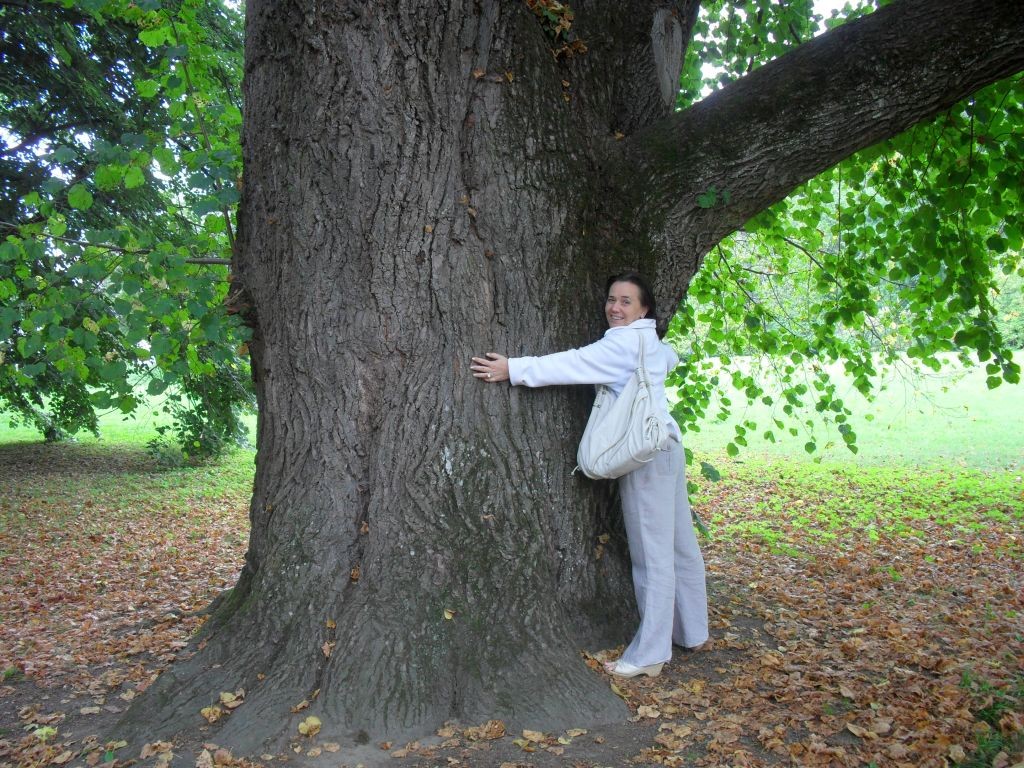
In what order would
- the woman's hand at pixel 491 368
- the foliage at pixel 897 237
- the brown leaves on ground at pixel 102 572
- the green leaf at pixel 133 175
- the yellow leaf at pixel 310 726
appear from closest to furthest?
the yellow leaf at pixel 310 726 < the woman's hand at pixel 491 368 < the brown leaves on ground at pixel 102 572 < the green leaf at pixel 133 175 < the foliage at pixel 897 237

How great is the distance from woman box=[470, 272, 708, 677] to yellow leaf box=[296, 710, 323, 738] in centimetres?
145

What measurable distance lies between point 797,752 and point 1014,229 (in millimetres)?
4341

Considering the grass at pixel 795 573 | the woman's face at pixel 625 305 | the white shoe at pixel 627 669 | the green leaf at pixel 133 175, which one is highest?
the green leaf at pixel 133 175

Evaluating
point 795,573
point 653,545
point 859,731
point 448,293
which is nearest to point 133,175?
point 448,293

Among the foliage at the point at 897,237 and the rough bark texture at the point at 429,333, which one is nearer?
the rough bark texture at the point at 429,333

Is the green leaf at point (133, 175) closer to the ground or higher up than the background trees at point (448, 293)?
higher up

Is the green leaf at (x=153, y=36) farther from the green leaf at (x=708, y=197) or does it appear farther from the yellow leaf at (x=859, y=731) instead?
the yellow leaf at (x=859, y=731)

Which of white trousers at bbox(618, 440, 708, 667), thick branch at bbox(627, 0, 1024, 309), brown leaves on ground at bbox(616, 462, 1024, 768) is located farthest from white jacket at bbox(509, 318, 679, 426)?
brown leaves on ground at bbox(616, 462, 1024, 768)

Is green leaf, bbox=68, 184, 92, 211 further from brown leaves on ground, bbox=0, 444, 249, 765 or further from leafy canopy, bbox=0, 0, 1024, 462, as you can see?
brown leaves on ground, bbox=0, 444, 249, 765

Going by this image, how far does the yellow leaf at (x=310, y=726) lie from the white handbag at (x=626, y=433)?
1.63 m

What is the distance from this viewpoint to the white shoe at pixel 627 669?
391cm

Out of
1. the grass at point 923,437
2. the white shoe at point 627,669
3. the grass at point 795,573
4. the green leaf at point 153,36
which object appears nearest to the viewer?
the grass at point 795,573

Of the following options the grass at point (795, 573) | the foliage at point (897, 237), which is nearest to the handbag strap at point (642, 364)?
the grass at point (795, 573)

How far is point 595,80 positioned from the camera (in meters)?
4.38
